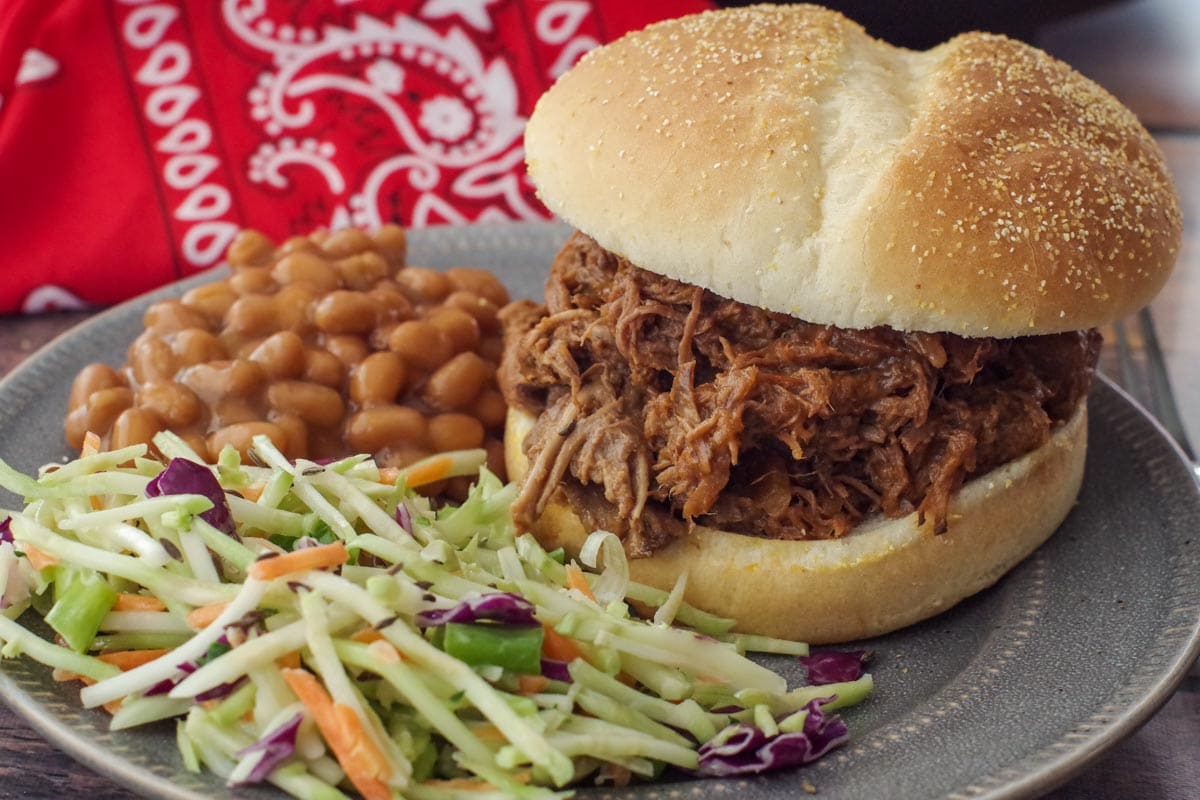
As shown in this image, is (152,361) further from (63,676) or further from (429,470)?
(63,676)

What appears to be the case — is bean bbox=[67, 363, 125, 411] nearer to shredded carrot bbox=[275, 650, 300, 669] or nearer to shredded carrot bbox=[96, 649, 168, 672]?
shredded carrot bbox=[96, 649, 168, 672]

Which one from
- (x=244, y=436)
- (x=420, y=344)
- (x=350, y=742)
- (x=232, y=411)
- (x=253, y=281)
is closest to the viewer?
(x=350, y=742)

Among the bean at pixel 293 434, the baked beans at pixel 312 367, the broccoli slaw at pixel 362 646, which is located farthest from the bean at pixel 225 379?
the broccoli slaw at pixel 362 646

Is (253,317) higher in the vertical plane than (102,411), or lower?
higher

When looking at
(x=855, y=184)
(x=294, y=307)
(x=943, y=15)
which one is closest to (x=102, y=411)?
(x=294, y=307)

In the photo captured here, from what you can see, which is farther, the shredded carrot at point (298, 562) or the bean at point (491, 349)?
the bean at point (491, 349)

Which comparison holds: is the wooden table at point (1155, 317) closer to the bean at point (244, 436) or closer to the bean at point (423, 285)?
the bean at point (244, 436)

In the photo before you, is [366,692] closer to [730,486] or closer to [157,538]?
[157,538]
